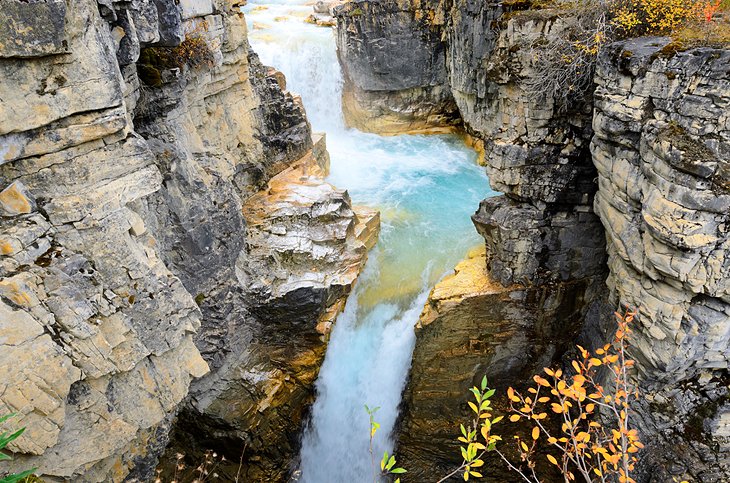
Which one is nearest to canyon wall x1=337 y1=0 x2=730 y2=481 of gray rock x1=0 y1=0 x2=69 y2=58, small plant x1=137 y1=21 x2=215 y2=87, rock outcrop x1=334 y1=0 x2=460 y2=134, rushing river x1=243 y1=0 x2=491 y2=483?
rushing river x1=243 y1=0 x2=491 y2=483

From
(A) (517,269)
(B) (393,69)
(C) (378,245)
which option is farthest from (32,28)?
(B) (393,69)

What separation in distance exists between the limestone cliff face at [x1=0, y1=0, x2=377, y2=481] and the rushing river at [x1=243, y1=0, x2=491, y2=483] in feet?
2.40

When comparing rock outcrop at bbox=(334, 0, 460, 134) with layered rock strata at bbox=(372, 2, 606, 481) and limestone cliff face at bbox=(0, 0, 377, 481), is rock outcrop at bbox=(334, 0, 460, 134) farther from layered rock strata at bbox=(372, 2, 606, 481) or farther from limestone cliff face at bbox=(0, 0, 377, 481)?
layered rock strata at bbox=(372, 2, 606, 481)

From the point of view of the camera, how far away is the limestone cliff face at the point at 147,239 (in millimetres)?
5754

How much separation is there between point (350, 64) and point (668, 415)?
15703 mm

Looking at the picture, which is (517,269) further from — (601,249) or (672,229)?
(672,229)

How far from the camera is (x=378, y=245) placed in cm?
1282

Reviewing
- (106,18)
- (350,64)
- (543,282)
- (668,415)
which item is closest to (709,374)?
(668,415)

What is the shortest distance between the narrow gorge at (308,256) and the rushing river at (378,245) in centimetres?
7

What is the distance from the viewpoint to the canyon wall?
6211 mm

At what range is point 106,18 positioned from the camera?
617 cm

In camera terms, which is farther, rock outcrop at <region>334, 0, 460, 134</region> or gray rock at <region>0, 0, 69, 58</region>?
rock outcrop at <region>334, 0, 460, 134</region>

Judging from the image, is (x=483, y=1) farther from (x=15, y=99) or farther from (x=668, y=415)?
(x=15, y=99)

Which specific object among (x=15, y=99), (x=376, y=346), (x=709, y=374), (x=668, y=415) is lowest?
(x=376, y=346)
